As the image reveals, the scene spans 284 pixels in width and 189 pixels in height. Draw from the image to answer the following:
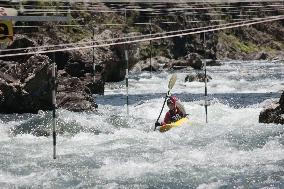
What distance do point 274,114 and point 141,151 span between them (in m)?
5.72

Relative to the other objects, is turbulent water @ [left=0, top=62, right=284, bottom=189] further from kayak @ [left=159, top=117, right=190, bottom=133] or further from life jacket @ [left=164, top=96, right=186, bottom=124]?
life jacket @ [left=164, top=96, right=186, bottom=124]

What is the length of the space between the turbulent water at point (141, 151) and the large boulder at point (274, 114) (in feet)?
1.04

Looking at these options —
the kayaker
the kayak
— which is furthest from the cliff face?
the kayak

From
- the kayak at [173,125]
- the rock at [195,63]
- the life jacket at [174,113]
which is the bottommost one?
the rock at [195,63]

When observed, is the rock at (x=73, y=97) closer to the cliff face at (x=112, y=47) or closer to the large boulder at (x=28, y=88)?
the cliff face at (x=112, y=47)

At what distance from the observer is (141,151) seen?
1617 cm

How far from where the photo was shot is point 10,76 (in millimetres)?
23969

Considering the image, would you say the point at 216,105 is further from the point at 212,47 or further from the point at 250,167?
the point at 212,47

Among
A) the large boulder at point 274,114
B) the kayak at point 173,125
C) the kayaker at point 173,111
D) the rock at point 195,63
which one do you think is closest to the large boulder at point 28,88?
the kayaker at point 173,111

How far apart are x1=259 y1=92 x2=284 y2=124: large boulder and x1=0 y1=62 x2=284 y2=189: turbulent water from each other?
317 mm

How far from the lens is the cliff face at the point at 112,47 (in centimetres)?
2420

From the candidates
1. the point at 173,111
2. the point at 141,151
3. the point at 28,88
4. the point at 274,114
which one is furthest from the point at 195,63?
the point at 141,151

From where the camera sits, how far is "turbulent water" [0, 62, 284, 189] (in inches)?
509

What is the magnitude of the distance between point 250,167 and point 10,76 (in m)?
13.5
